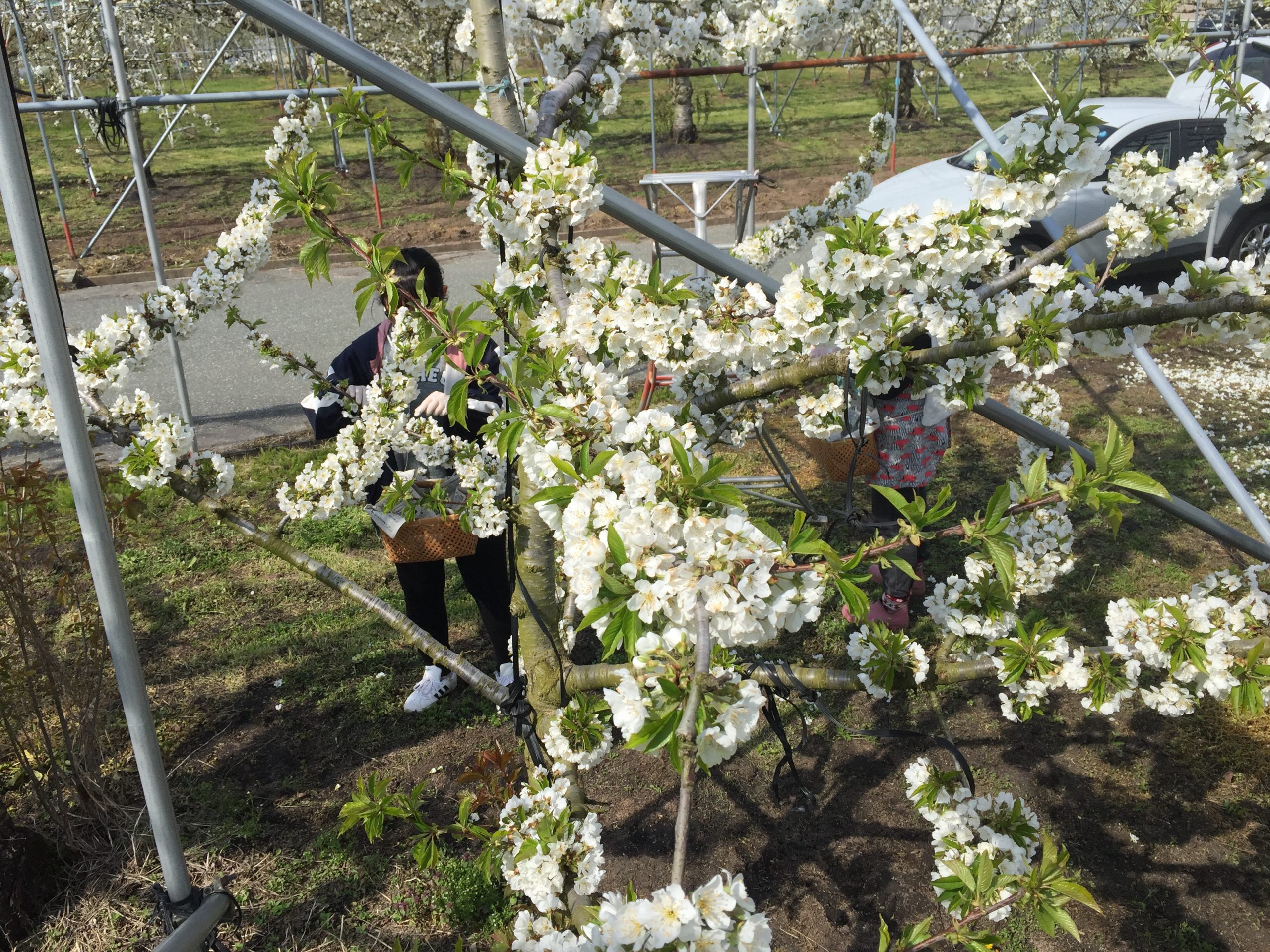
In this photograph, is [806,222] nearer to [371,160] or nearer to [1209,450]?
[1209,450]

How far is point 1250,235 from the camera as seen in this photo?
8.27m

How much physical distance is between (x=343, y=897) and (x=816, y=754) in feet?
5.02

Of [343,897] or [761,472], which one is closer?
[343,897]

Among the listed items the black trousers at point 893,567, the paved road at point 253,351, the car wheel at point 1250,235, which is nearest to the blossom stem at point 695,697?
the black trousers at point 893,567

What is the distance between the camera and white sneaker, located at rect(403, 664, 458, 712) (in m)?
3.41

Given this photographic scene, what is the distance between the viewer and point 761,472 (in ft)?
17.5

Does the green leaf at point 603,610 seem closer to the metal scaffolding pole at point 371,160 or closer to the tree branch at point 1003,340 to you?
the tree branch at point 1003,340

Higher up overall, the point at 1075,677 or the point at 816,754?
the point at 1075,677

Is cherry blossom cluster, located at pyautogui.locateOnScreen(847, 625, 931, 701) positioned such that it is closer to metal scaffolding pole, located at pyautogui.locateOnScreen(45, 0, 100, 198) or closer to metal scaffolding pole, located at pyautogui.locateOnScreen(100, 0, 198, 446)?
metal scaffolding pole, located at pyautogui.locateOnScreen(100, 0, 198, 446)

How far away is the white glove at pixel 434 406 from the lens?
10.4 feet

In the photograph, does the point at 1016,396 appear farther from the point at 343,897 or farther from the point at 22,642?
the point at 22,642

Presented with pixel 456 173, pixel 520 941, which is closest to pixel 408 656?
pixel 520 941

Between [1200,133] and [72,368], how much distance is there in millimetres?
8127

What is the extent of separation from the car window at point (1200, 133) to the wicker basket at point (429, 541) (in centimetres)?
611
